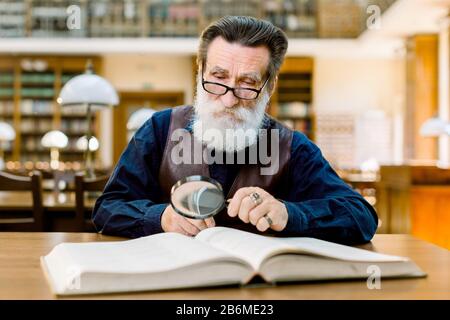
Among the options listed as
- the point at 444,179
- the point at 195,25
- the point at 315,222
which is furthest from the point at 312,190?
the point at 195,25

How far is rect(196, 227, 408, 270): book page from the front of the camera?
1.04 metres

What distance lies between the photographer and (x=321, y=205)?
1.65 metres

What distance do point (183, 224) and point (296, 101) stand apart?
38.0ft

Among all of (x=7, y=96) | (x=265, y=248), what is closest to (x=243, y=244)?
(x=265, y=248)

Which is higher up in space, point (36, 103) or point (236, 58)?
point (36, 103)

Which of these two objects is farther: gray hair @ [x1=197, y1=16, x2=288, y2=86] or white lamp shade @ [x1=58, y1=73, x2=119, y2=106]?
white lamp shade @ [x1=58, y1=73, x2=119, y2=106]

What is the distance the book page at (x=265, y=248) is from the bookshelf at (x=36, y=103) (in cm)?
1156

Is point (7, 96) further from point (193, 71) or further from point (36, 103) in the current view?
point (193, 71)

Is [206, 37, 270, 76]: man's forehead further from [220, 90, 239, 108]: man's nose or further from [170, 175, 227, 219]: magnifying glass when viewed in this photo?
[170, 175, 227, 219]: magnifying glass

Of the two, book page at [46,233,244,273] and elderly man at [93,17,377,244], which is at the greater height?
elderly man at [93,17,377,244]

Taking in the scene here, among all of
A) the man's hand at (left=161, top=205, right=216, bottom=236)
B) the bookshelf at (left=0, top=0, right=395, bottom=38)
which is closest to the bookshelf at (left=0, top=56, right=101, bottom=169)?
the bookshelf at (left=0, top=0, right=395, bottom=38)

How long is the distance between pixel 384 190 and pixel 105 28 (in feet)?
25.1

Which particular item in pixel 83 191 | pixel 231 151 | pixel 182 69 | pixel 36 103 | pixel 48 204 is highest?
pixel 182 69

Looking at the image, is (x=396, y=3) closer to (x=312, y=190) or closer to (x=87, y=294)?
(x=312, y=190)
